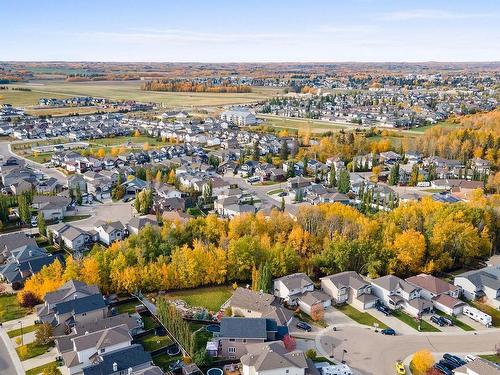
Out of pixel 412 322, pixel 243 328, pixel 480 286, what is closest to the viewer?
pixel 243 328

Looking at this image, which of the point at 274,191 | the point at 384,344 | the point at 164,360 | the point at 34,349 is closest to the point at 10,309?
the point at 34,349

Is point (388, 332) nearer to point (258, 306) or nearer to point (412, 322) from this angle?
point (412, 322)

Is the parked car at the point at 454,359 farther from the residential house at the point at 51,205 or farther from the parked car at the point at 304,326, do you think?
the residential house at the point at 51,205

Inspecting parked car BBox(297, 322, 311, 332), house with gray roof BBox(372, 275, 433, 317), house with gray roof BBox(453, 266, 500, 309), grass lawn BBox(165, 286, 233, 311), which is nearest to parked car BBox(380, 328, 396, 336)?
house with gray roof BBox(372, 275, 433, 317)

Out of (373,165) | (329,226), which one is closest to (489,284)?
(329,226)

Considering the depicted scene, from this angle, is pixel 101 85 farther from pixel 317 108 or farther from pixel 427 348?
pixel 427 348

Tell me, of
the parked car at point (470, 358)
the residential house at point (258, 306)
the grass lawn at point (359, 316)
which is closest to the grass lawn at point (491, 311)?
the parked car at point (470, 358)

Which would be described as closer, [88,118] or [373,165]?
[373,165]
